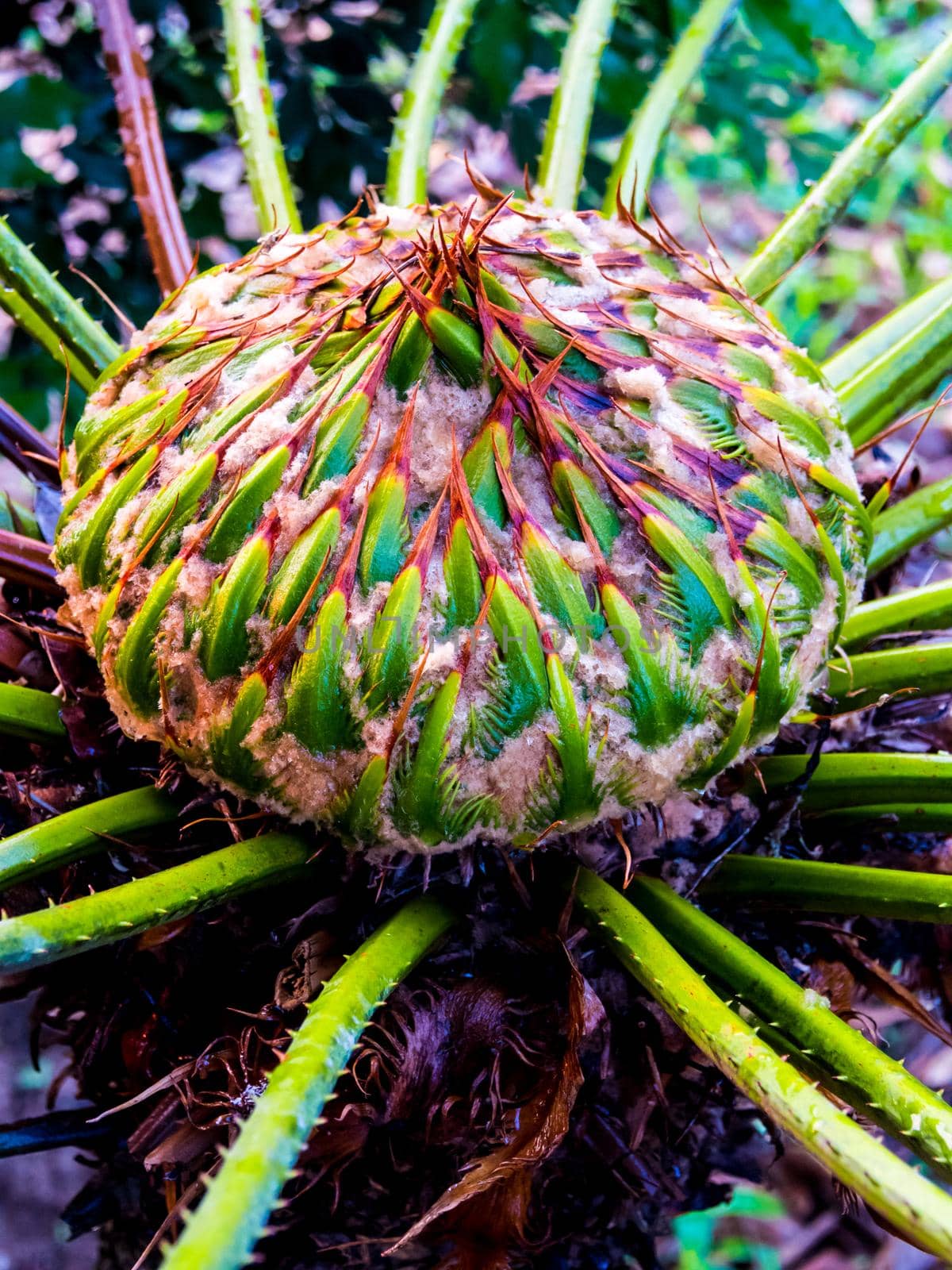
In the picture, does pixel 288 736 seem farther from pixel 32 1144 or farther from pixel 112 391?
pixel 32 1144

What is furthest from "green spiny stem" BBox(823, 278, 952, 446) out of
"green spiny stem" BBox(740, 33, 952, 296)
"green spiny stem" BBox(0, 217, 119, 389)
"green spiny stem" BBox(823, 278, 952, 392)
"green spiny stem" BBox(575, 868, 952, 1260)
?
"green spiny stem" BBox(0, 217, 119, 389)

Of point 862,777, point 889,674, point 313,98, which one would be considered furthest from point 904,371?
point 313,98

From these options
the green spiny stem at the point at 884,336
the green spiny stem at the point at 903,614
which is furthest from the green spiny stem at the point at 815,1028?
the green spiny stem at the point at 884,336

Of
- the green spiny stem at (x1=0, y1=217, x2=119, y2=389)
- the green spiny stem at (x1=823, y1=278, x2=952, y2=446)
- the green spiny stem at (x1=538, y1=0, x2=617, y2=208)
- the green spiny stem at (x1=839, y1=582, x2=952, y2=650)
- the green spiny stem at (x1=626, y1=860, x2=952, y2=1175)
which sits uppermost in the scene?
the green spiny stem at (x1=538, y1=0, x2=617, y2=208)

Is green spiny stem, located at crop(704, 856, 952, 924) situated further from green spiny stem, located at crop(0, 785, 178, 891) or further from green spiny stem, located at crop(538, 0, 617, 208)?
green spiny stem, located at crop(538, 0, 617, 208)

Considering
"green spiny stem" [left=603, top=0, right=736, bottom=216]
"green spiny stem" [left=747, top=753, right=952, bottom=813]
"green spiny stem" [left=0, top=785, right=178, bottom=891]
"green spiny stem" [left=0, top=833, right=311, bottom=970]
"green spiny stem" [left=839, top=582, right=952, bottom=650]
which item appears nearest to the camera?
"green spiny stem" [left=0, top=833, right=311, bottom=970]

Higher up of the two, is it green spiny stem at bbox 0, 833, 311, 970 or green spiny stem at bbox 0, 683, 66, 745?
green spiny stem at bbox 0, 683, 66, 745
